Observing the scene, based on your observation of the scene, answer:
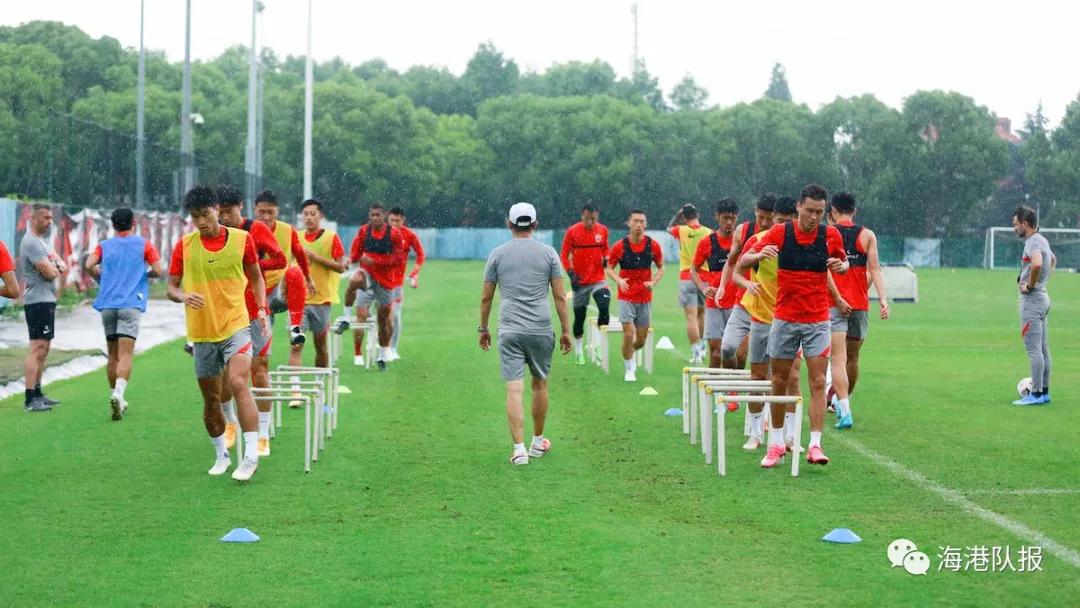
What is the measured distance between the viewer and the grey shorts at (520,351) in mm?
11227

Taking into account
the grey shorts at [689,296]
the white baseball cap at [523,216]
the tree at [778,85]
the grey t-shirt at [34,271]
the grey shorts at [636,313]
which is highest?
the tree at [778,85]

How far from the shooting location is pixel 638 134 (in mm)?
88438

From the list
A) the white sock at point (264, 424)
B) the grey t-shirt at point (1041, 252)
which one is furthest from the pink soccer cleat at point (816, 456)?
the grey t-shirt at point (1041, 252)

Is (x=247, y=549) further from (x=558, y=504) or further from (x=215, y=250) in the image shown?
(x=215, y=250)

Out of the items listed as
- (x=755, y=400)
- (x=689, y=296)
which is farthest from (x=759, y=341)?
(x=689, y=296)

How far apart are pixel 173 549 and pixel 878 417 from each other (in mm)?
8090

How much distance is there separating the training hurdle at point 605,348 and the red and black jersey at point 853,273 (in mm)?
5270

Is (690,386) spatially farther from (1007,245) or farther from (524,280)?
(1007,245)

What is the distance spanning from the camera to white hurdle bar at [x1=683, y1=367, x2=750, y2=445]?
1213cm

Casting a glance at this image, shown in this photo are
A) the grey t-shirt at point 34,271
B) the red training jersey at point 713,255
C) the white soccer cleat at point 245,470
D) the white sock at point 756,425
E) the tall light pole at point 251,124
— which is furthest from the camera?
the tall light pole at point 251,124

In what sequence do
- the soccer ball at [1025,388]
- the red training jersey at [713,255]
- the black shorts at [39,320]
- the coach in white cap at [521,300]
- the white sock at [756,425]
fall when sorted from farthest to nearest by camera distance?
the red training jersey at [713,255] → the soccer ball at [1025,388] → the black shorts at [39,320] → the white sock at [756,425] → the coach in white cap at [521,300]

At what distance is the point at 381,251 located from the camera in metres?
18.9

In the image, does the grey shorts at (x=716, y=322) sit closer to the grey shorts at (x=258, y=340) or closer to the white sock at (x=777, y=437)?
the white sock at (x=777, y=437)

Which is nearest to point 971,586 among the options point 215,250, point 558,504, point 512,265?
point 558,504
